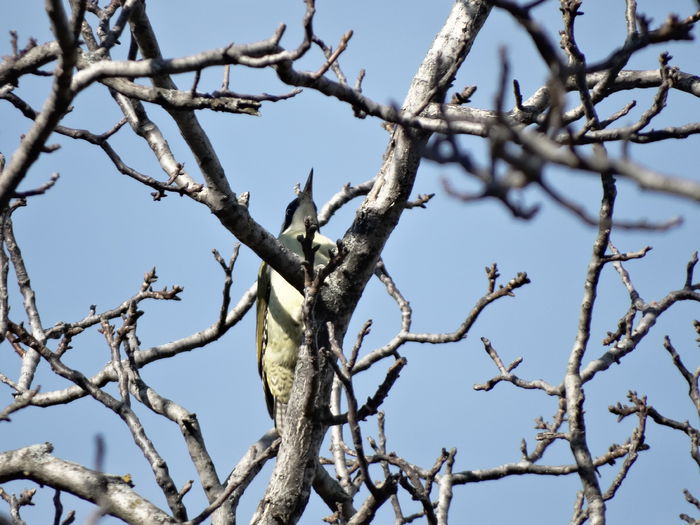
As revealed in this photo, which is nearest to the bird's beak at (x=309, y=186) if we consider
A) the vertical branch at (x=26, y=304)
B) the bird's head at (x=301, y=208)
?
the bird's head at (x=301, y=208)

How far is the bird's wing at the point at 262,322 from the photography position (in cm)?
779

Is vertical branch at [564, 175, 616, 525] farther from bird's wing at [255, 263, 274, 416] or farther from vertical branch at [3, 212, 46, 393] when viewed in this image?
→ bird's wing at [255, 263, 274, 416]

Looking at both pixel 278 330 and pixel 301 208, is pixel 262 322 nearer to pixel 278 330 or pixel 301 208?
pixel 278 330

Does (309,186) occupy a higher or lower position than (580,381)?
higher

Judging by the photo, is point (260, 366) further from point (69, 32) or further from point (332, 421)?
point (69, 32)

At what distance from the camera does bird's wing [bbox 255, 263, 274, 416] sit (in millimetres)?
7793

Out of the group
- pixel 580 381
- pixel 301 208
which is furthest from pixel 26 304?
pixel 580 381

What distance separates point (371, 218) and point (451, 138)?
278 cm

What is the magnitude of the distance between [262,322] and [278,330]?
1.09 ft

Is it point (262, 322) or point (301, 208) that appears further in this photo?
point (301, 208)

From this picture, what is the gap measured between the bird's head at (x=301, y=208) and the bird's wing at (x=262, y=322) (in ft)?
4.09

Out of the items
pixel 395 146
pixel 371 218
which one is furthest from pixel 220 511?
pixel 395 146

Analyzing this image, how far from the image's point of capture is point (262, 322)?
7.86 m

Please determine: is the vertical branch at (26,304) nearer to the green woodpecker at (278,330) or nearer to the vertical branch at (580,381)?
the green woodpecker at (278,330)
